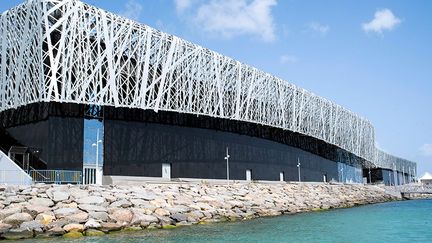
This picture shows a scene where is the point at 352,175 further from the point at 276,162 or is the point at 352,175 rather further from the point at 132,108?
the point at 132,108

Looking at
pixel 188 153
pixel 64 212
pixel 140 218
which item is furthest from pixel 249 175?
pixel 64 212

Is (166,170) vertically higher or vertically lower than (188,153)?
lower

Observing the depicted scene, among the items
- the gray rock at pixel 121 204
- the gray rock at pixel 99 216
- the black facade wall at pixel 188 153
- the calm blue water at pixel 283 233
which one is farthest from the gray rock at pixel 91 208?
the black facade wall at pixel 188 153

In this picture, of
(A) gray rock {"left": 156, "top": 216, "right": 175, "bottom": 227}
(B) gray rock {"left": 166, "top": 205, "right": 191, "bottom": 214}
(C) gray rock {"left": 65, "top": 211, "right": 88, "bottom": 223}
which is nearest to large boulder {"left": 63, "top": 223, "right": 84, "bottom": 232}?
(C) gray rock {"left": 65, "top": 211, "right": 88, "bottom": 223}

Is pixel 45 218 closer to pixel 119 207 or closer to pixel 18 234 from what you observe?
pixel 18 234

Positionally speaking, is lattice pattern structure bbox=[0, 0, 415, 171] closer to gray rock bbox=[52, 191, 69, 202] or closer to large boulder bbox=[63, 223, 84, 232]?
gray rock bbox=[52, 191, 69, 202]

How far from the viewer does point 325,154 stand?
3807 inches

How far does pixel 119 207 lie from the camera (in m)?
33.3

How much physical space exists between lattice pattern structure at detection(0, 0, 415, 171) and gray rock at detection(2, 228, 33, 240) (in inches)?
661

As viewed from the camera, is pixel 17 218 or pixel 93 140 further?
pixel 93 140

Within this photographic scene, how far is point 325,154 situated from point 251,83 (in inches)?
1425

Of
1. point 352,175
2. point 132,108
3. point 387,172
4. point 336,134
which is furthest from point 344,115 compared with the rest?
point 132,108

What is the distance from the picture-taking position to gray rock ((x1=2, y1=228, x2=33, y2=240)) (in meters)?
27.5

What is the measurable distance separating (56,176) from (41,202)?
13.0 m
